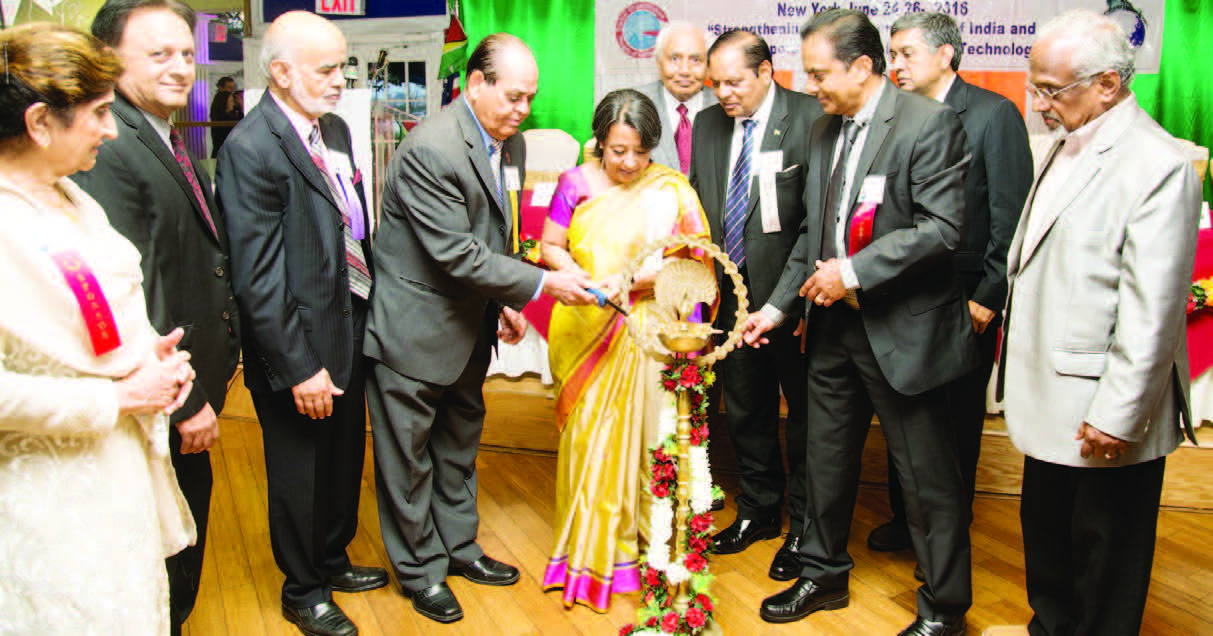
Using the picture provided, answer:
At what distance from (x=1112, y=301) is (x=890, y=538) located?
4.79 feet

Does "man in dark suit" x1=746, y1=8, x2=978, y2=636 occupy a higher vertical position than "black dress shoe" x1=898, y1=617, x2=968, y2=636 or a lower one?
higher

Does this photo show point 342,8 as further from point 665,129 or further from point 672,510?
point 672,510

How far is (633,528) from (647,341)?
73 centimetres

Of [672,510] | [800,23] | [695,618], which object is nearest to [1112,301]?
[672,510]

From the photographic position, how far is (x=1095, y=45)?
1.89 meters

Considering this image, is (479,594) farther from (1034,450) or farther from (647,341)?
(1034,450)

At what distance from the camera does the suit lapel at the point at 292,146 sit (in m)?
2.29

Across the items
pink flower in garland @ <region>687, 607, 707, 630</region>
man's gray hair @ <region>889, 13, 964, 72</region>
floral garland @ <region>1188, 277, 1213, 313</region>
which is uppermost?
man's gray hair @ <region>889, 13, 964, 72</region>

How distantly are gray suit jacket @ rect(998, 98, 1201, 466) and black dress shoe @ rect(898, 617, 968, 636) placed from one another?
0.65m

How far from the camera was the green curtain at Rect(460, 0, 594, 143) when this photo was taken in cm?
463

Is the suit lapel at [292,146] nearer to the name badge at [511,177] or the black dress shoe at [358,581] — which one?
the name badge at [511,177]

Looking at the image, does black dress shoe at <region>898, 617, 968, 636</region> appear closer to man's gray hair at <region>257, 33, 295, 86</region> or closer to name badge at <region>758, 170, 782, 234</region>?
name badge at <region>758, 170, 782, 234</region>

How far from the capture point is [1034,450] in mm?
2053

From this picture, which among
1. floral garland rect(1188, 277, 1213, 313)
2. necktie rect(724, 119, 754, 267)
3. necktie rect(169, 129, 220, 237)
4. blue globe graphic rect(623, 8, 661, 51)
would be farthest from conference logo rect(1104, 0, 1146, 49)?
necktie rect(169, 129, 220, 237)
